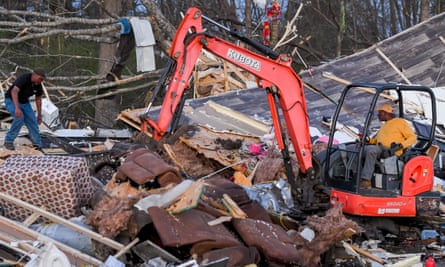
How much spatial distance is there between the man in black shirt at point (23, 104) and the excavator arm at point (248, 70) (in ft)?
14.6

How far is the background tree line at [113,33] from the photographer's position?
20047 mm

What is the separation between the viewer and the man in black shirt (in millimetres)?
14117

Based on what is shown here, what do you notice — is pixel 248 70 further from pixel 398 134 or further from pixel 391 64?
pixel 391 64

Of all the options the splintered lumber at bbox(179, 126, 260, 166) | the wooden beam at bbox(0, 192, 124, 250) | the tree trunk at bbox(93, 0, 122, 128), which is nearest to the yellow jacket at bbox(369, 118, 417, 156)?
the splintered lumber at bbox(179, 126, 260, 166)

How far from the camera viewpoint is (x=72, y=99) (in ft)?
68.4

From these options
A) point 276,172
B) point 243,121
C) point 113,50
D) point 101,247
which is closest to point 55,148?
point 243,121

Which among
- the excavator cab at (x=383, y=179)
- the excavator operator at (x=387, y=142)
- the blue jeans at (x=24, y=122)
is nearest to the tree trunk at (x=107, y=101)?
the blue jeans at (x=24, y=122)

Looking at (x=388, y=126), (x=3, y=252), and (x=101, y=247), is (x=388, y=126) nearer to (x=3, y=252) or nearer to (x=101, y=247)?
(x=101, y=247)

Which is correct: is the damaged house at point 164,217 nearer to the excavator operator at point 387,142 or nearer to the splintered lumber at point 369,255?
the splintered lumber at point 369,255

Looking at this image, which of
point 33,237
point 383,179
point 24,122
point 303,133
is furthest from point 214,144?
point 33,237

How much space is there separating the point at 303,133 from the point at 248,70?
4.05ft

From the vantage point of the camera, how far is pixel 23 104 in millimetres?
14312

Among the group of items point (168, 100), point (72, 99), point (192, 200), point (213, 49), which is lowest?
point (72, 99)

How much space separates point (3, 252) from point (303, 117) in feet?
16.2
